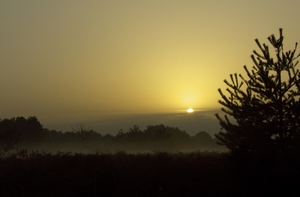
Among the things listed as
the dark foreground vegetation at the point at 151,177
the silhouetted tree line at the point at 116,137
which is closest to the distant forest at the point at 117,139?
the silhouetted tree line at the point at 116,137

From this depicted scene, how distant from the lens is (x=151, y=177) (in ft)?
55.4

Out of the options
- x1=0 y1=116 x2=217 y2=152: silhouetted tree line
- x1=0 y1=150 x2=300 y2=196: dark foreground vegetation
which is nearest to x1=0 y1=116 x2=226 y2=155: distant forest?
x1=0 y1=116 x2=217 y2=152: silhouetted tree line

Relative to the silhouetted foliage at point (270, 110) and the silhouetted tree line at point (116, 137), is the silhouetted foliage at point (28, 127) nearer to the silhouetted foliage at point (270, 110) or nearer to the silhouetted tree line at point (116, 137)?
the silhouetted tree line at point (116, 137)

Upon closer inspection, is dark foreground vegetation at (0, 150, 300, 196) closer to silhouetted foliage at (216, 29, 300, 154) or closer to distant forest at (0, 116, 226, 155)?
silhouetted foliage at (216, 29, 300, 154)

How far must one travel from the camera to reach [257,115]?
15328 mm

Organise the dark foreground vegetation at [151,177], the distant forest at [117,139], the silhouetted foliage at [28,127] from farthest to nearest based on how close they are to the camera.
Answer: the silhouetted foliage at [28,127] < the distant forest at [117,139] < the dark foreground vegetation at [151,177]

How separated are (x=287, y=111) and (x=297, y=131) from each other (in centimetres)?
93

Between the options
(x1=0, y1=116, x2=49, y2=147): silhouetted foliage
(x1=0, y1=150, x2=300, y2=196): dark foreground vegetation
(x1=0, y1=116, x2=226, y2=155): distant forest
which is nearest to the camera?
(x1=0, y1=150, x2=300, y2=196): dark foreground vegetation

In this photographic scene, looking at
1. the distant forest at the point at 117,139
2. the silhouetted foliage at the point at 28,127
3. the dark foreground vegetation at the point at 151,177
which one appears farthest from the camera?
the silhouetted foliage at the point at 28,127

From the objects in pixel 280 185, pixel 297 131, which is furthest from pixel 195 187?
pixel 297 131

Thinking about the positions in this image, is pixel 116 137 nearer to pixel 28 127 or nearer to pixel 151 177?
pixel 28 127

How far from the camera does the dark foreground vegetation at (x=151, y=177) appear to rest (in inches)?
424

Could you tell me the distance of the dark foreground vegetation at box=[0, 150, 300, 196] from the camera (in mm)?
10773

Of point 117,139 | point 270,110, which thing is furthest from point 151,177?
point 117,139
